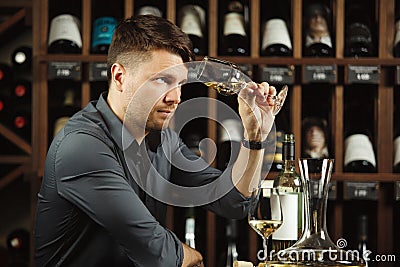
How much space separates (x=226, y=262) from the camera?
253cm

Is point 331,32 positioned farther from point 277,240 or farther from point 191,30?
point 277,240

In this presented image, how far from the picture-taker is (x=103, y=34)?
2.45 m

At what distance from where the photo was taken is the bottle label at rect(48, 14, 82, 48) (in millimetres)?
2424

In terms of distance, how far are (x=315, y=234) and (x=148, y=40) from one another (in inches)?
24.5

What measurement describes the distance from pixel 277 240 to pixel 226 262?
1.08 metres

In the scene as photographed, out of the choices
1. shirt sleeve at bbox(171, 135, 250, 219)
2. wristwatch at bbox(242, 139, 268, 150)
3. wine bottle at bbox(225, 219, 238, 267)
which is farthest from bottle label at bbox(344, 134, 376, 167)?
wristwatch at bbox(242, 139, 268, 150)

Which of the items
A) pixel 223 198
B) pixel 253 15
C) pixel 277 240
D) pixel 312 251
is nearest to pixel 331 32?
pixel 253 15

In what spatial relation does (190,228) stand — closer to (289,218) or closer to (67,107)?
(67,107)

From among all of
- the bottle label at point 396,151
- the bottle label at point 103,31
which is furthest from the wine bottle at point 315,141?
the bottle label at point 103,31

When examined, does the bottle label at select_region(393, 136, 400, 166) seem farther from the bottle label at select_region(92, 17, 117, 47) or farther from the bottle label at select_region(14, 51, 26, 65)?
the bottle label at select_region(14, 51, 26, 65)

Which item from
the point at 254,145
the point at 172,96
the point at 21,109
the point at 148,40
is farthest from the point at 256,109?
the point at 21,109

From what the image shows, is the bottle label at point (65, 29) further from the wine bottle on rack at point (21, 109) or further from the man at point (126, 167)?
the man at point (126, 167)

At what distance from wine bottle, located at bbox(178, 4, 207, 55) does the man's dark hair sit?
2.39 ft

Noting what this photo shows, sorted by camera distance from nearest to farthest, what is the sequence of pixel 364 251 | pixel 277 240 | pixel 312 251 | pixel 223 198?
1. pixel 312 251
2. pixel 277 240
3. pixel 223 198
4. pixel 364 251
